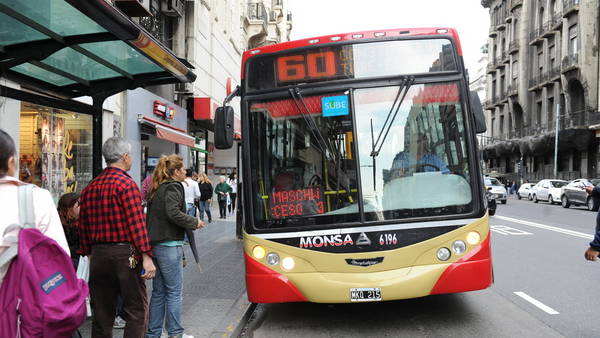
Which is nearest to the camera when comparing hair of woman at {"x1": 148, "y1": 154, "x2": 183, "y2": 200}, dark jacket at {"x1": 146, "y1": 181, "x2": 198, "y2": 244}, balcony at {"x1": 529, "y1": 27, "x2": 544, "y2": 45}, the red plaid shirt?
the red plaid shirt

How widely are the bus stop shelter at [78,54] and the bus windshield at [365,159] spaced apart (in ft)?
4.95

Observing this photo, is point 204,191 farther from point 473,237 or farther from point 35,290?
point 35,290

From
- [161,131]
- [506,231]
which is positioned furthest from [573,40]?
[161,131]

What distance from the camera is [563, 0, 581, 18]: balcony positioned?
36209 millimetres

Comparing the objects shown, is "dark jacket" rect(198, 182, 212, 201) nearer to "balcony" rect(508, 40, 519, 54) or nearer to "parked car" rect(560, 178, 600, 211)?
"parked car" rect(560, 178, 600, 211)

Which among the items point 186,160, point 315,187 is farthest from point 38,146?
point 186,160

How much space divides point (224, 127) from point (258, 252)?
1491 mm

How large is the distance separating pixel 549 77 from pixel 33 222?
46.7 meters

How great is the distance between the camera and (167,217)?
455 centimetres

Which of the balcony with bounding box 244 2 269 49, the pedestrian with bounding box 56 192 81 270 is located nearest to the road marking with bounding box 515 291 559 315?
the pedestrian with bounding box 56 192 81 270

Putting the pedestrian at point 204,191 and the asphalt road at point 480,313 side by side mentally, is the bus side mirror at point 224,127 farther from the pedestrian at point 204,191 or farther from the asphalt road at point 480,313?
the pedestrian at point 204,191

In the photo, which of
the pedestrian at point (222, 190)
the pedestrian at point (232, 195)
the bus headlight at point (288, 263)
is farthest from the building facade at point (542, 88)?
the bus headlight at point (288, 263)

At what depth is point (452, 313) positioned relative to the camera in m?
5.87

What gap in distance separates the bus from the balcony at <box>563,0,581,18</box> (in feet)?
121
